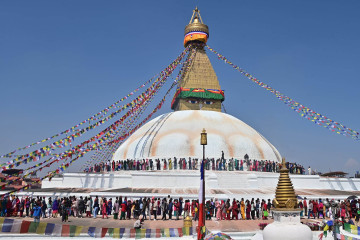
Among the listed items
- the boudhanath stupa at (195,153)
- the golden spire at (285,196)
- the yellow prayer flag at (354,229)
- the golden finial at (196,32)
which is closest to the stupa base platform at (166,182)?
the boudhanath stupa at (195,153)

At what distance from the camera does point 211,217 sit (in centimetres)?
1366

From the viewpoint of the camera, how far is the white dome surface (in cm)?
2394

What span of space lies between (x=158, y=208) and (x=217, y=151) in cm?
1125

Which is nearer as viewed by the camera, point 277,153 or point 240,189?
point 240,189

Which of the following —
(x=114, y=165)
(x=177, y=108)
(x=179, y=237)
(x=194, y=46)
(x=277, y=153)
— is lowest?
(x=179, y=237)

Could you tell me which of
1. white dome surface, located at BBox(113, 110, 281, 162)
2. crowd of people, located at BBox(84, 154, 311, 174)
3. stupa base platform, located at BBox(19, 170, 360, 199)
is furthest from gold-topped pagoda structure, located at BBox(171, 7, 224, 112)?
stupa base platform, located at BBox(19, 170, 360, 199)

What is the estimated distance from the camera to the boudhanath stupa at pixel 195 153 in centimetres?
1766

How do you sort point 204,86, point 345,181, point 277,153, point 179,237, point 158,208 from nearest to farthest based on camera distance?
point 179,237 < point 158,208 < point 345,181 < point 277,153 < point 204,86

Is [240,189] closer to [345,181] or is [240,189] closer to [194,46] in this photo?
[345,181]

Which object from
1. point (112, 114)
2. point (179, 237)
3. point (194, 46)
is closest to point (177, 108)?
point (194, 46)

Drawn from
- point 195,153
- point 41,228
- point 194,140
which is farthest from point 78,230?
point 194,140

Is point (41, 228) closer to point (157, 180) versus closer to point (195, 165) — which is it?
point (157, 180)

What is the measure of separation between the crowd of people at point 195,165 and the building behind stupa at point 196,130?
3.26ft

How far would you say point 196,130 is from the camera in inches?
991
